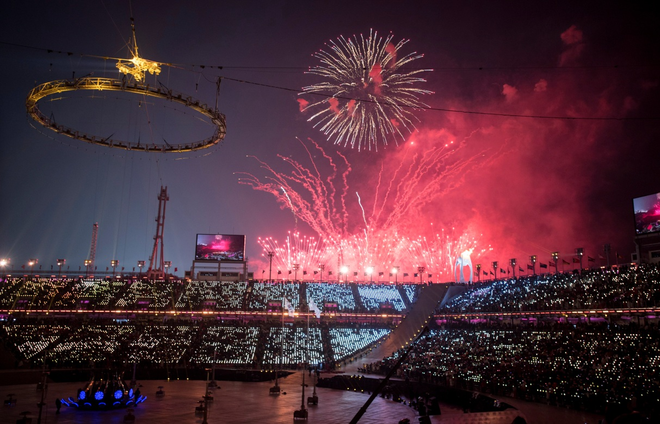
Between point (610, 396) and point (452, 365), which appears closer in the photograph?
point (610, 396)

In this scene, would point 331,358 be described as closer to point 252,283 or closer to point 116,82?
point 252,283

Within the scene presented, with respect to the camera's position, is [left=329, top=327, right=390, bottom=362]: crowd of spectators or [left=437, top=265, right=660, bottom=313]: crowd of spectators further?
[left=329, top=327, right=390, bottom=362]: crowd of spectators

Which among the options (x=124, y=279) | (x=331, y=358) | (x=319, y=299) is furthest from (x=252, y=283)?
(x=331, y=358)

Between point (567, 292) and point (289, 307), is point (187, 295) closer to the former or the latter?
point (289, 307)

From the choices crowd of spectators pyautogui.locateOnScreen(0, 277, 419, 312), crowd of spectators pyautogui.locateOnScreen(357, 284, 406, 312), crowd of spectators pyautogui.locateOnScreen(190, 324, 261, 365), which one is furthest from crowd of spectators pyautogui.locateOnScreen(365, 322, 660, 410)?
crowd of spectators pyautogui.locateOnScreen(0, 277, 419, 312)

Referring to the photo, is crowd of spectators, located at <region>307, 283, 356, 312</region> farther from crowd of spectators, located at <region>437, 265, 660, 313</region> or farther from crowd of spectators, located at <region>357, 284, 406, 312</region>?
crowd of spectators, located at <region>437, 265, 660, 313</region>

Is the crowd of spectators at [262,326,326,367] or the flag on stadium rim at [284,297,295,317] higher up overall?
the flag on stadium rim at [284,297,295,317]
